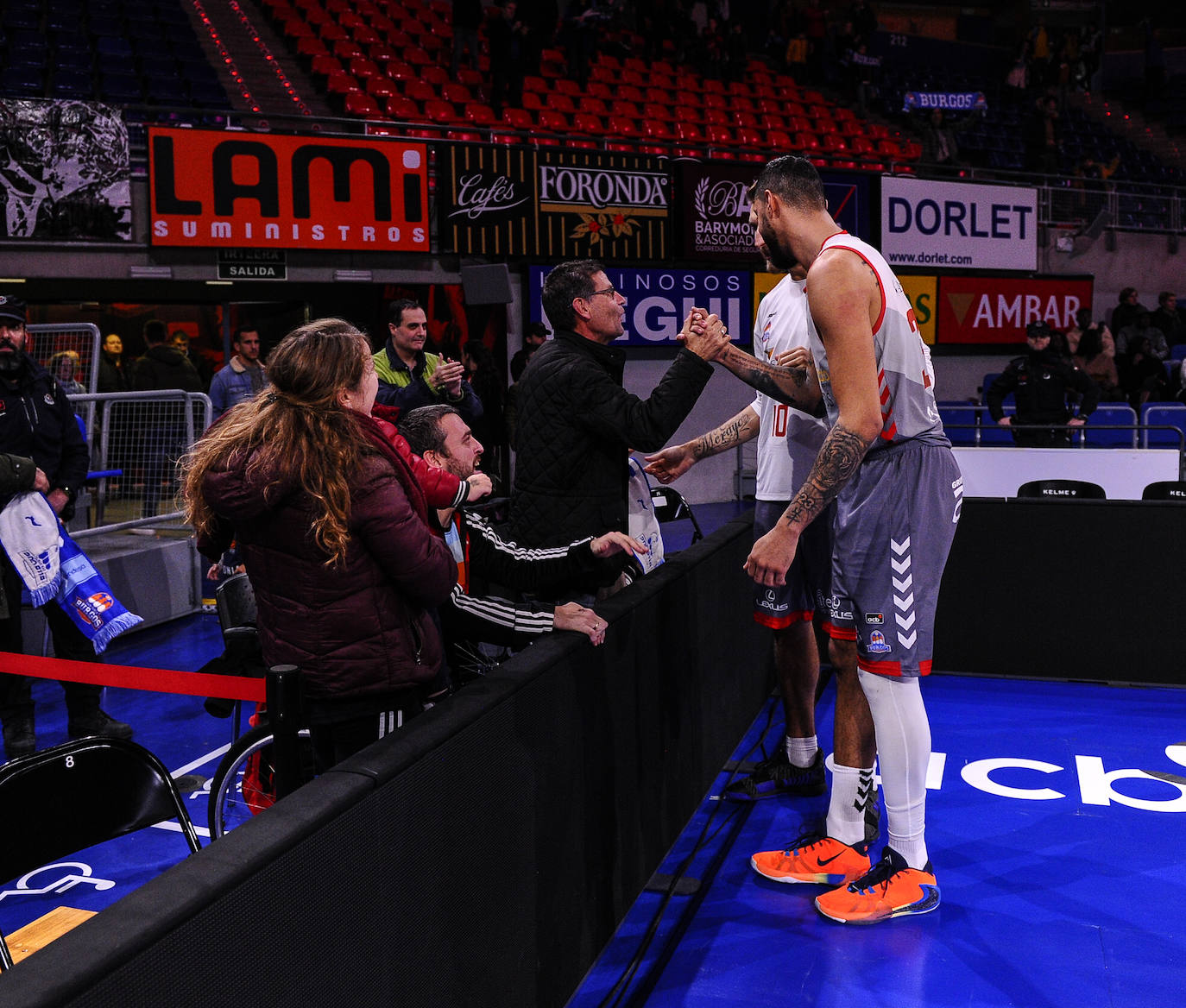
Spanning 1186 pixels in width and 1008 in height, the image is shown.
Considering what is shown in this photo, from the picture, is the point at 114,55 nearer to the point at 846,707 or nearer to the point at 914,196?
the point at 914,196

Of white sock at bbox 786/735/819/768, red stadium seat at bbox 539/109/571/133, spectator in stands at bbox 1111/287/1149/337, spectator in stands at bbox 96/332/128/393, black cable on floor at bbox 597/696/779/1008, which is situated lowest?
black cable on floor at bbox 597/696/779/1008

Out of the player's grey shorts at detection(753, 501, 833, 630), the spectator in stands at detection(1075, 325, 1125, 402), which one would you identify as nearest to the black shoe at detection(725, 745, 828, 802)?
the player's grey shorts at detection(753, 501, 833, 630)

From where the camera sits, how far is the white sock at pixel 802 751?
4242mm

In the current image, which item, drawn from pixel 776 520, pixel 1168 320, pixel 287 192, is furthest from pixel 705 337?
pixel 1168 320

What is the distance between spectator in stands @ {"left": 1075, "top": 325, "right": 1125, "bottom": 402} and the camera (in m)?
12.7

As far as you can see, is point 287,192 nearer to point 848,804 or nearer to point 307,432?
point 848,804

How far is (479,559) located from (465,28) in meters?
13.1

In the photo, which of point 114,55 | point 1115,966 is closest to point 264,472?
point 1115,966

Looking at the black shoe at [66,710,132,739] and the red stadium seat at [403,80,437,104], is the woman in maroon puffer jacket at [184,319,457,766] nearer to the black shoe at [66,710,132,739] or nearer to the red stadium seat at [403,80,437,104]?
the black shoe at [66,710,132,739]

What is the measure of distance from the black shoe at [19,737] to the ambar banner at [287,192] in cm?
652

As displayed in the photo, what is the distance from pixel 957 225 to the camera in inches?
567

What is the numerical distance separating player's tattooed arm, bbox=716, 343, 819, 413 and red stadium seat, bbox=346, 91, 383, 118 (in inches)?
420

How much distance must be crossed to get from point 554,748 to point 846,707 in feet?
4.31

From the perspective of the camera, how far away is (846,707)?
3.46m
